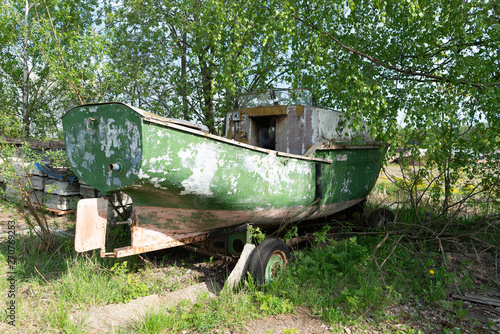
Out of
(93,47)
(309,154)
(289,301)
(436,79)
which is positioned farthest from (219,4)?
(289,301)

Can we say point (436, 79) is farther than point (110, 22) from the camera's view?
No

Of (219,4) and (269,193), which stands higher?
(219,4)

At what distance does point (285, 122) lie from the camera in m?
4.90

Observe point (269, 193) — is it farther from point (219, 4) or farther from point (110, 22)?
Answer: point (110, 22)

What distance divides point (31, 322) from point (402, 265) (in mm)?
3994

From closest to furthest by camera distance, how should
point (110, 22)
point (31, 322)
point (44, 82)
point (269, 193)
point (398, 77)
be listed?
point (31, 322), point (269, 193), point (398, 77), point (110, 22), point (44, 82)

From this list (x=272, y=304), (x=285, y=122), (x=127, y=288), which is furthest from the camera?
(x=285, y=122)

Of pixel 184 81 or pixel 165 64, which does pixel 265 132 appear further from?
pixel 165 64

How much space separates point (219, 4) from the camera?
5.38 metres

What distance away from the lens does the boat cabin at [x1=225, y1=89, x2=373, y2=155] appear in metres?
4.72

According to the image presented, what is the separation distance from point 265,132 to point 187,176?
2.79 metres

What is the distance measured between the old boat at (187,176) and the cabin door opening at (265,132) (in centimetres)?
79

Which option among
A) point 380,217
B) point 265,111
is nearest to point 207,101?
point 265,111

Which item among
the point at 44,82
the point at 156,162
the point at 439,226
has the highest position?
the point at 44,82
